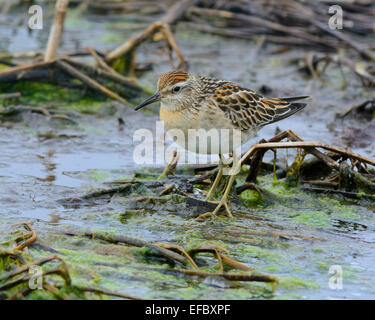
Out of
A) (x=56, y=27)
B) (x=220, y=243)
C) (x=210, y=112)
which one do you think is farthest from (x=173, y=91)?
(x=56, y=27)

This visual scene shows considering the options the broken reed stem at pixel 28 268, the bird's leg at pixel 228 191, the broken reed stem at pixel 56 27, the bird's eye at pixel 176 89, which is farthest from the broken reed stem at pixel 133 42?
the broken reed stem at pixel 28 268

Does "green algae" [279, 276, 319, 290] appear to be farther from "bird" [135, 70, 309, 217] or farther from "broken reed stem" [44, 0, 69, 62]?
"broken reed stem" [44, 0, 69, 62]

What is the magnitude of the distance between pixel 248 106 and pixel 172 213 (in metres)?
1.46

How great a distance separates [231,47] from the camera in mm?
14570

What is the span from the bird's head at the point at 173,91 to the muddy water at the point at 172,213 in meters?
1.11

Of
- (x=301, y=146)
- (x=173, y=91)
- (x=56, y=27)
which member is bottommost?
(x=301, y=146)

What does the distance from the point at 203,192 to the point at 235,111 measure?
1000 millimetres

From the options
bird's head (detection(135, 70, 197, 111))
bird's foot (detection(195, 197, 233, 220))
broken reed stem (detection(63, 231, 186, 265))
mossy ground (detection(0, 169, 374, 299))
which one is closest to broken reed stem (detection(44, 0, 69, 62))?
mossy ground (detection(0, 169, 374, 299))

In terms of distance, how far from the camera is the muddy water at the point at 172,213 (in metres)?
5.61

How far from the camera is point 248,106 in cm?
732

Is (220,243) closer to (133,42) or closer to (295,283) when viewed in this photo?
(295,283)

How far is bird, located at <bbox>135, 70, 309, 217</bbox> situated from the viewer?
6.58 m
